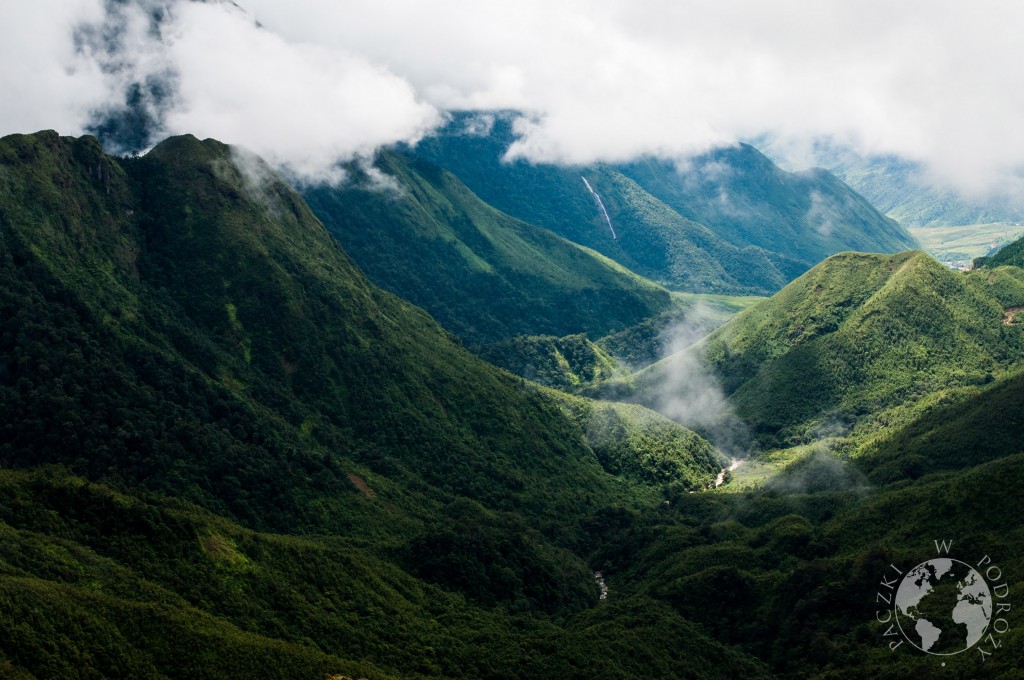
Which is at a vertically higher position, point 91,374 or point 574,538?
point 574,538

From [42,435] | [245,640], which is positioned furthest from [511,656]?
[42,435]

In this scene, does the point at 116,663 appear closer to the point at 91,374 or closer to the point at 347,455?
the point at 91,374

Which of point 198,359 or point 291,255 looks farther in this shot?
point 291,255
